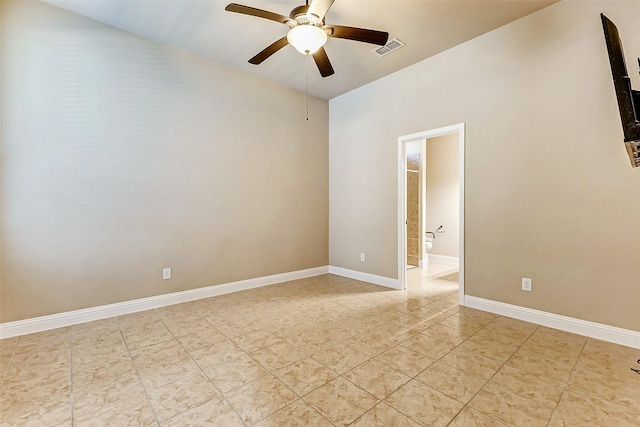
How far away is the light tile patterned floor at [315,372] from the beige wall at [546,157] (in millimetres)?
510

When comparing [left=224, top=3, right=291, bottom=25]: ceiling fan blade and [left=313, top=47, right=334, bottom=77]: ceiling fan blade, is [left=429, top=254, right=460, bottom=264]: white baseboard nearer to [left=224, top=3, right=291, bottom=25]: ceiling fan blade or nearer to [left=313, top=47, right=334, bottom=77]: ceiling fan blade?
[left=313, top=47, right=334, bottom=77]: ceiling fan blade

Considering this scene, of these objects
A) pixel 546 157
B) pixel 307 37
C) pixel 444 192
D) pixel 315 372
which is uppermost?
pixel 307 37

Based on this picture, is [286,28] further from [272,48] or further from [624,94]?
[624,94]

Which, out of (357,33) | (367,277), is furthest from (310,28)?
(367,277)

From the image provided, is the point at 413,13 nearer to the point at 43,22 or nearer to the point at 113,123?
the point at 113,123

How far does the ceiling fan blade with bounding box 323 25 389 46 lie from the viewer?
2227 millimetres

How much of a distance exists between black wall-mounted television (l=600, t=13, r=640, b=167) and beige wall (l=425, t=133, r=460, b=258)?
420 centimetres

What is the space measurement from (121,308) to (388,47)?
4206mm

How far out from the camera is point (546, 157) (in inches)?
108

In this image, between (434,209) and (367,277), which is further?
(434,209)

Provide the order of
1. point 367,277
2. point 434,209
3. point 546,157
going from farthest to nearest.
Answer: point 434,209 → point 367,277 → point 546,157

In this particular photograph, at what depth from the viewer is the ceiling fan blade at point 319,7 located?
195 cm

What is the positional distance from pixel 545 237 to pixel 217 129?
394cm

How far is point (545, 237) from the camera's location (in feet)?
9.10
